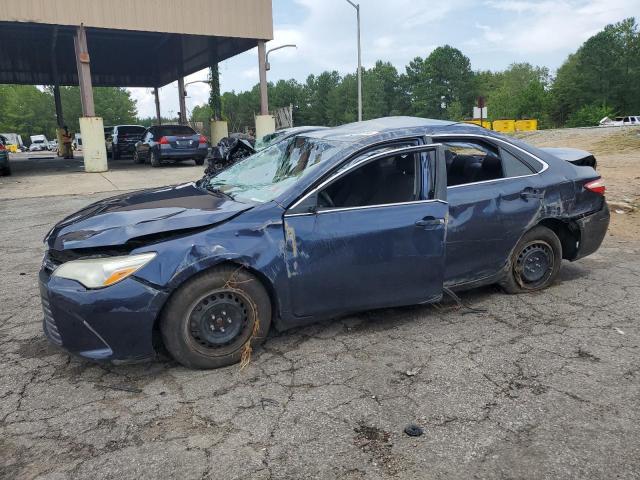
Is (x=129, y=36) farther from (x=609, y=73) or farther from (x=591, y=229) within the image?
(x=609, y=73)

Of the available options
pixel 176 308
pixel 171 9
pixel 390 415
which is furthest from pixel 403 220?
pixel 171 9

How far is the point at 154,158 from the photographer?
18.6 m

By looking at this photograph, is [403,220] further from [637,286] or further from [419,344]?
[637,286]

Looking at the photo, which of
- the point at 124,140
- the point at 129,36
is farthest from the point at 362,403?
the point at 129,36

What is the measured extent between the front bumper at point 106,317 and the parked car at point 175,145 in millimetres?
15421

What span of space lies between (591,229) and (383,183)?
207 centimetres

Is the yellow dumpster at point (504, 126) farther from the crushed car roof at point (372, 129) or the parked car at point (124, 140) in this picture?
Result: the crushed car roof at point (372, 129)

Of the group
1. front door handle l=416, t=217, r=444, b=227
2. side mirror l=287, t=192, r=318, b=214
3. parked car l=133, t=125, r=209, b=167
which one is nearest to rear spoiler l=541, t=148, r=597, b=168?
front door handle l=416, t=217, r=444, b=227

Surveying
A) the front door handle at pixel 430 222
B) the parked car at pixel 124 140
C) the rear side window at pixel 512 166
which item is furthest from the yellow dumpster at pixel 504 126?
the front door handle at pixel 430 222

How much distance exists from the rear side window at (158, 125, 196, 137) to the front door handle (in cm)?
1571

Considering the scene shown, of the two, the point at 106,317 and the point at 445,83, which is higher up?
the point at 445,83

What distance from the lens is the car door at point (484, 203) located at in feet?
12.9

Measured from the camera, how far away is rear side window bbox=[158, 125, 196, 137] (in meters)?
18.0

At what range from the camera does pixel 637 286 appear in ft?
15.7
